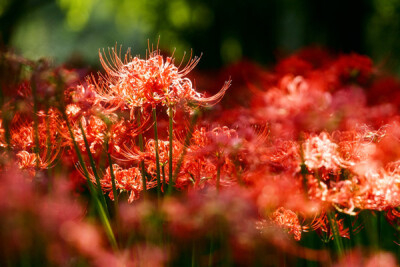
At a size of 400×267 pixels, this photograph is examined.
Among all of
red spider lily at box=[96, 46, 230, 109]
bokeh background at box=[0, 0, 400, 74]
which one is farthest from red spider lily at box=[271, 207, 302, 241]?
bokeh background at box=[0, 0, 400, 74]

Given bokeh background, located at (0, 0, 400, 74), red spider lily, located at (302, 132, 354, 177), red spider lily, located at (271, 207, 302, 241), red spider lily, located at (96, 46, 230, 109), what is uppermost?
bokeh background, located at (0, 0, 400, 74)

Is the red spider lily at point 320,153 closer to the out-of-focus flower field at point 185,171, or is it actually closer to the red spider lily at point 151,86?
the out-of-focus flower field at point 185,171

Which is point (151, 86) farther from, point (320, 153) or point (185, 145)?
point (320, 153)

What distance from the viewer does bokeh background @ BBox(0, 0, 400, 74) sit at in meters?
5.73

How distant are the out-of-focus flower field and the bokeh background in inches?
172

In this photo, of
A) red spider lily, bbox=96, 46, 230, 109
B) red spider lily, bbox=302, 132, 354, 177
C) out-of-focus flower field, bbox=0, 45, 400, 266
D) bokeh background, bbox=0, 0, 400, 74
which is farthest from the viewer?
bokeh background, bbox=0, 0, 400, 74

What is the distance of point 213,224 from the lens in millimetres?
835

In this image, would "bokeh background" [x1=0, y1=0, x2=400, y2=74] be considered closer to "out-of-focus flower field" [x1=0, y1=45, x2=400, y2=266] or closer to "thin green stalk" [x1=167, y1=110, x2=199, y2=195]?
A: "out-of-focus flower field" [x1=0, y1=45, x2=400, y2=266]

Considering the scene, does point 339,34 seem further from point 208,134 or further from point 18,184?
point 18,184

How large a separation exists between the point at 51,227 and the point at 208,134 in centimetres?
51

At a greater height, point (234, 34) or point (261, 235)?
point (234, 34)

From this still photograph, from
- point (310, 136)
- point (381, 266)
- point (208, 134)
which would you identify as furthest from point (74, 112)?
point (381, 266)

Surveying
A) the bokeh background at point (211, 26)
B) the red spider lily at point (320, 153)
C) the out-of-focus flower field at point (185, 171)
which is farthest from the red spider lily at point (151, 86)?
the bokeh background at point (211, 26)

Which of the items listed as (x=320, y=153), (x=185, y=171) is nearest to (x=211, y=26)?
(x=185, y=171)
